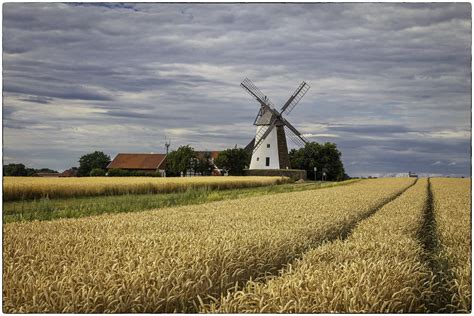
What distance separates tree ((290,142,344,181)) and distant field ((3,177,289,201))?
17.6 meters

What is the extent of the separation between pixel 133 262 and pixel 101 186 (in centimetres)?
A: 2401

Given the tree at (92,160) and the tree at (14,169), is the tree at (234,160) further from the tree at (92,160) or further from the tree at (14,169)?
the tree at (14,169)

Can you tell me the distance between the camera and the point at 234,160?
208ft

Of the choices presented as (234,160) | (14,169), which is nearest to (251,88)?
(14,169)

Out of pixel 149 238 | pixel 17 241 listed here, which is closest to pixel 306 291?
pixel 149 238

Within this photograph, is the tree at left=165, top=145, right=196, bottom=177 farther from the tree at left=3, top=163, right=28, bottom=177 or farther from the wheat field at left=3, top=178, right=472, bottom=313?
the wheat field at left=3, top=178, right=472, bottom=313

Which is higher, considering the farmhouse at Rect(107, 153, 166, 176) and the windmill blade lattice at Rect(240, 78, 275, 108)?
the windmill blade lattice at Rect(240, 78, 275, 108)

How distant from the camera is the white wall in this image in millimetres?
60203

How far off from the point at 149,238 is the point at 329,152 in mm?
57579

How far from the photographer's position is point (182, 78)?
10977 mm

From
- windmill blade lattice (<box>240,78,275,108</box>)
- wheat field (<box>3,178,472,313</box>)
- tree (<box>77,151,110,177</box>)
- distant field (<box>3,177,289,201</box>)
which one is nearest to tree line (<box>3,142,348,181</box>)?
windmill blade lattice (<box>240,78,275,108</box>)

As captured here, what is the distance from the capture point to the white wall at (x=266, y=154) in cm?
6020

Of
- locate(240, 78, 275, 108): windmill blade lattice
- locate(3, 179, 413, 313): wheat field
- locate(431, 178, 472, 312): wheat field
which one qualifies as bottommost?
locate(431, 178, 472, 312): wheat field

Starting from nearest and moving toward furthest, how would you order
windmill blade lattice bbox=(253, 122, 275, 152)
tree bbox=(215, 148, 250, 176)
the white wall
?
the white wall, windmill blade lattice bbox=(253, 122, 275, 152), tree bbox=(215, 148, 250, 176)
